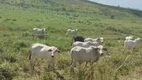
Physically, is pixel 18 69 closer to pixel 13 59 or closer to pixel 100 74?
pixel 13 59

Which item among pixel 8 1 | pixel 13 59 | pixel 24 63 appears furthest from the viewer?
pixel 8 1

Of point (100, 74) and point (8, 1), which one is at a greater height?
point (100, 74)

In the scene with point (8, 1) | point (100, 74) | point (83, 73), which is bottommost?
point (8, 1)

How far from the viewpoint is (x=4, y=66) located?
43.0 feet

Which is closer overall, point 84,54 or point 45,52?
point 84,54

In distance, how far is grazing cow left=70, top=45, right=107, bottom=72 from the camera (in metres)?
14.0

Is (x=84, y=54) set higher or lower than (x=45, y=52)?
higher

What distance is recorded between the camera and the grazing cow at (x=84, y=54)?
45.9ft

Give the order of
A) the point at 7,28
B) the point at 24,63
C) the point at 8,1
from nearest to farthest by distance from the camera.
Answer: the point at 24,63, the point at 7,28, the point at 8,1

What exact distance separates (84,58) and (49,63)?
1.85 metres

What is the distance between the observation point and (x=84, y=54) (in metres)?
14.1

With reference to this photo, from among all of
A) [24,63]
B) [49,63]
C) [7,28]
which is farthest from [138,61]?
[7,28]

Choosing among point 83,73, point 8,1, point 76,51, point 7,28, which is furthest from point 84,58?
point 8,1

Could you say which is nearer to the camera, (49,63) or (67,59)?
(49,63)
